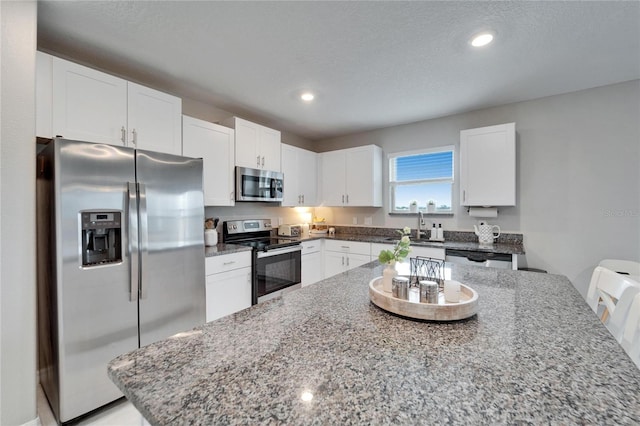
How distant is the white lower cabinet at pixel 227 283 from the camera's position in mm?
A: 2451

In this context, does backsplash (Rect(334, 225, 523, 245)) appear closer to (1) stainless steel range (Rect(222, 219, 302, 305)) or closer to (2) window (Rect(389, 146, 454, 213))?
(2) window (Rect(389, 146, 454, 213))

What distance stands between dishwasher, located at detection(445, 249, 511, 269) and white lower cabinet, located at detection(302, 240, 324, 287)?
1.70m

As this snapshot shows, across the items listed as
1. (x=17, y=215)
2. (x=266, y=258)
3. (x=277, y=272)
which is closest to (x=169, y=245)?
(x=17, y=215)

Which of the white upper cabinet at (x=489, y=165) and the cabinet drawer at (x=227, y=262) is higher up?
the white upper cabinet at (x=489, y=165)

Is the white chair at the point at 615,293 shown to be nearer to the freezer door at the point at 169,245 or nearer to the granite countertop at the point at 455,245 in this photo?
the granite countertop at the point at 455,245

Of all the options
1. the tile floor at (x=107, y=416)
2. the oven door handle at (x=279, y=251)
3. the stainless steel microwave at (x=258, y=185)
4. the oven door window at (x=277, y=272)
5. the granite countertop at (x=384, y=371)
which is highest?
the stainless steel microwave at (x=258, y=185)

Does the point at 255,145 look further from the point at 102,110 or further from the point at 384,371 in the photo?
the point at 384,371

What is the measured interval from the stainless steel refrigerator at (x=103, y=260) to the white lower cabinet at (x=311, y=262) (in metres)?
1.65

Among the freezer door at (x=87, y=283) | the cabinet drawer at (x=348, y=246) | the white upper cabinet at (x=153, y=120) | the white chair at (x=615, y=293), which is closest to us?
the white chair at (x=615, y=293)

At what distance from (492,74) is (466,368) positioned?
2.65 m

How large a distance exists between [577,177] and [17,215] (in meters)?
4.60

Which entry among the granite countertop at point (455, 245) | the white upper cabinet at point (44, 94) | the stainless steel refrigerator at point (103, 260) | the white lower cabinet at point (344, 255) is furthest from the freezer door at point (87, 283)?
the white lower cabinet at point (344, 255)

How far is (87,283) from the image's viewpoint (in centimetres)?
167

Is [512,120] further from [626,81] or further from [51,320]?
[51,320]
